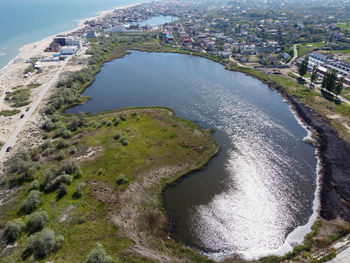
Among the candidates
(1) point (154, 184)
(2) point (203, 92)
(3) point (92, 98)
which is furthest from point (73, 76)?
(1) point (154, 184)

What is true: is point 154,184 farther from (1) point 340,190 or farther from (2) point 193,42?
(2) point 193,42

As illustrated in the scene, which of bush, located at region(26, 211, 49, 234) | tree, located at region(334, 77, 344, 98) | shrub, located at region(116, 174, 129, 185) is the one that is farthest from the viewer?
tree, located at region(334, 77, 344, 98)

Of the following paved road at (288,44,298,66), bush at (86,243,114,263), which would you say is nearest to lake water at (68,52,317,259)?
bush at (86,243,114,263)

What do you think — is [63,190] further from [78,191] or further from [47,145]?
[47,145]

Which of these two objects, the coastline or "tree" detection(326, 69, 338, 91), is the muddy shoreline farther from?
"tree" detection(326, 69, 338, 91)

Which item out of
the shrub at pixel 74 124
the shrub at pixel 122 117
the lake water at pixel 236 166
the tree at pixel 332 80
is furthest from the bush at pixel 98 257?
the tree at pixel 332 80

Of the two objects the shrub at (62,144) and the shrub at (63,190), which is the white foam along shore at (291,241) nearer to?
the shrub at (63,190)
